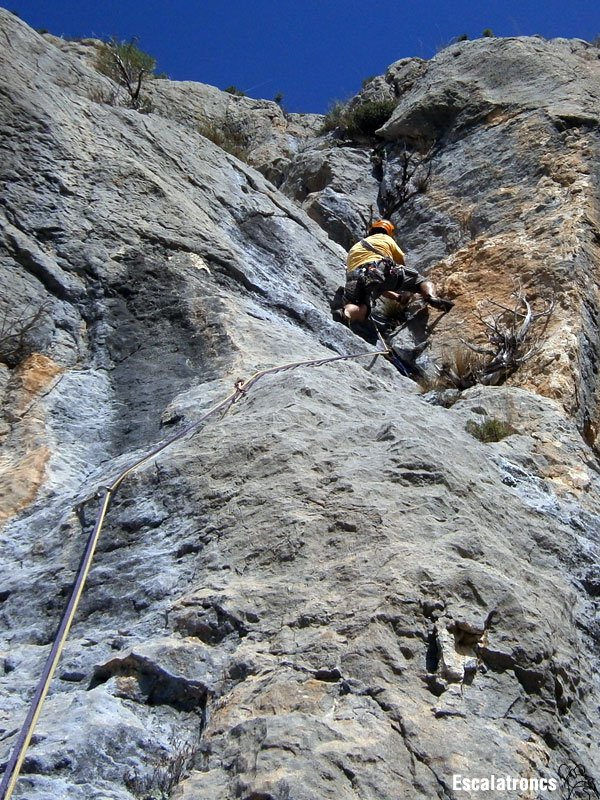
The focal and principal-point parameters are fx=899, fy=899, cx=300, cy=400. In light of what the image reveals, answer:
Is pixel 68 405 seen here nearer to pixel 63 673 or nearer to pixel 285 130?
pixel 63 673

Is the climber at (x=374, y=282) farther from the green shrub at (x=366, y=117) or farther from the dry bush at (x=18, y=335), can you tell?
the green shrub at (x=366, y=117)

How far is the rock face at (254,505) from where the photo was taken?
290cm

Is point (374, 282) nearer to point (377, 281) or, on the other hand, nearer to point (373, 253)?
point (377, 281)

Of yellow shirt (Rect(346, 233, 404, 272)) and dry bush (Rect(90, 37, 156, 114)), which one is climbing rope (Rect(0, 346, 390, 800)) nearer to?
yellow shirt (Rect(346, 233, 404, 272))

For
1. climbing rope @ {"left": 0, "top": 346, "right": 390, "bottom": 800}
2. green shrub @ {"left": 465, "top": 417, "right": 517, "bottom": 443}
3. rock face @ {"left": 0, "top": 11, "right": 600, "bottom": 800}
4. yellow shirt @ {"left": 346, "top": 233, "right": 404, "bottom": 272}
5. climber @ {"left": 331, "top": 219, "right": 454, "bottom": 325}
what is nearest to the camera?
climbing rope @ {"left": 0, "top": 346, "right": 390, "bottom": 800}

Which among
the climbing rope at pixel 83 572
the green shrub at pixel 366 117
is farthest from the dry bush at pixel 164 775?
the green shrub at pixel 366 117

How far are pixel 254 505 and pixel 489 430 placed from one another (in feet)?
7.52

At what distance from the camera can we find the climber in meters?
8.10

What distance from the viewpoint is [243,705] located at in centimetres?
300

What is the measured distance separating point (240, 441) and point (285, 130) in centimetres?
1194

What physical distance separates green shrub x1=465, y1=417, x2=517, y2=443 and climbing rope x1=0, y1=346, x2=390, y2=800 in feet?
3.09

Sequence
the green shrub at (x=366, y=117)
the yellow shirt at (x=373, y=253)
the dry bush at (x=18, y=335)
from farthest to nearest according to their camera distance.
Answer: the green shrub at (x=366, y=117)
the yellow shirt at (x=373, y=253)
the dry bush at (x=18, y=335)

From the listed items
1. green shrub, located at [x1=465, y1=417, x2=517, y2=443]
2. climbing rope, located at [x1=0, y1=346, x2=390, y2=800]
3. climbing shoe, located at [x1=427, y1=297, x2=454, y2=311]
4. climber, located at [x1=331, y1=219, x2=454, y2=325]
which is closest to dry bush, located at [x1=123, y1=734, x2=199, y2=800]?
climbing rope, located at [x1=0, y1=346, x2=390, y2=800]

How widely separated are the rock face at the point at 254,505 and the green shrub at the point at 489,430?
0.15 ft
